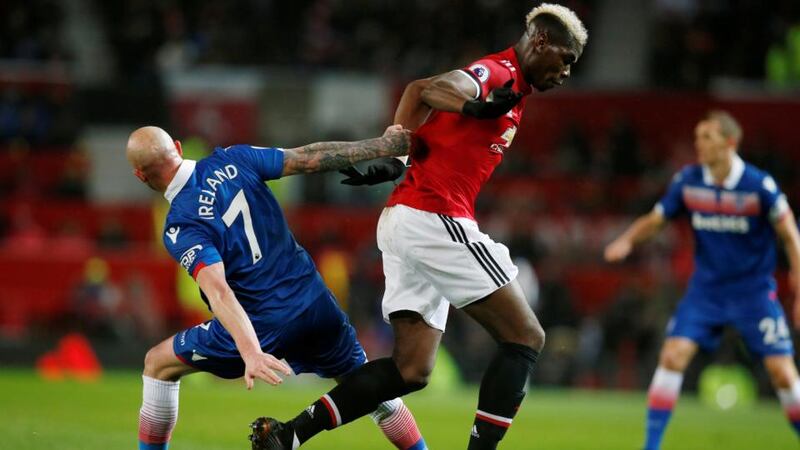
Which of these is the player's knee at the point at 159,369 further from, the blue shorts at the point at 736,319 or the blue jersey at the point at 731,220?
the blue jersey at the point at 731,220

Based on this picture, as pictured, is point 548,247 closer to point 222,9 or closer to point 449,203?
point 222,9

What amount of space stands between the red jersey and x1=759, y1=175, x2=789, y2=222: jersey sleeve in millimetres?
3062

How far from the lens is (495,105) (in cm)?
589

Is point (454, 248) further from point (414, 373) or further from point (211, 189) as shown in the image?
→ point (211, 189)

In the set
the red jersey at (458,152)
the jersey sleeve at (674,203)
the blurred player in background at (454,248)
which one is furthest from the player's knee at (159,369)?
the jersey sleeve at (674,203)

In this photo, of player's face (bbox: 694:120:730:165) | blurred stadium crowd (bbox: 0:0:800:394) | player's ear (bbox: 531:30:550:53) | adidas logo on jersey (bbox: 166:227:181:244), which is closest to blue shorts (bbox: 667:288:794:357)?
player's face (bbox: 694:120:730:165)

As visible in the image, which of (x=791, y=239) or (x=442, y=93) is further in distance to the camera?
(x=791, y=239)

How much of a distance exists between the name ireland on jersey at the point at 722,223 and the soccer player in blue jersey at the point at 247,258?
3471mm

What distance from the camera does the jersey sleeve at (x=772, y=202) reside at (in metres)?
8.76

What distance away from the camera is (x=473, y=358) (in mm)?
17109

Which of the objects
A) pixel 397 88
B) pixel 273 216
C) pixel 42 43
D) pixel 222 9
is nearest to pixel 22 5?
pixel 42 43

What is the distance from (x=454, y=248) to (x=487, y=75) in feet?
2.97

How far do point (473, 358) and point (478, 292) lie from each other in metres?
11.0

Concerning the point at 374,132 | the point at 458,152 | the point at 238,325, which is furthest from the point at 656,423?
the point at 374,132
